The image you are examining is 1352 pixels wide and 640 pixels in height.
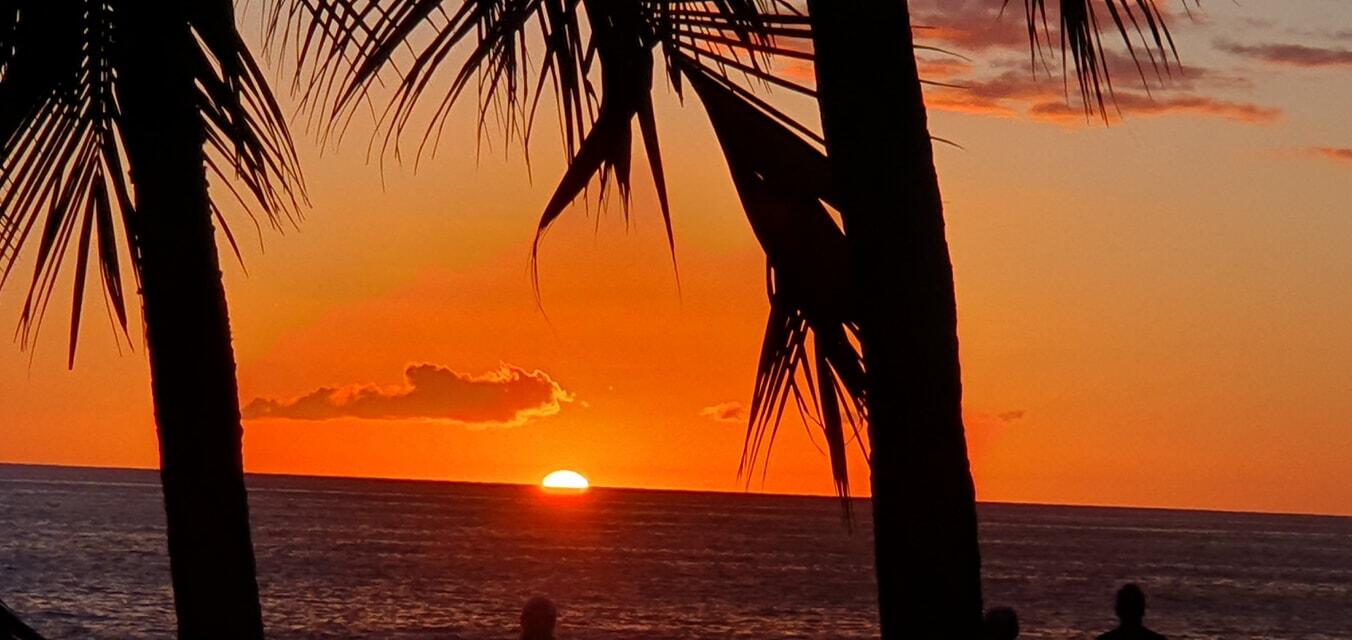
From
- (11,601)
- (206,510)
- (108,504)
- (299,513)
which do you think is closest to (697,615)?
(11,601)

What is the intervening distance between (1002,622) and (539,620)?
1604mm

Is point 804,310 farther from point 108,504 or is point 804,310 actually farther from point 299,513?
point 108,504

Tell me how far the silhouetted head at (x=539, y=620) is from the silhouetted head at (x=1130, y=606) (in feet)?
9.93

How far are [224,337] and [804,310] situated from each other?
1768 millimetres

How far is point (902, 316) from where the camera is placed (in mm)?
3734

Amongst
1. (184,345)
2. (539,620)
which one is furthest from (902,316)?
(539,620)

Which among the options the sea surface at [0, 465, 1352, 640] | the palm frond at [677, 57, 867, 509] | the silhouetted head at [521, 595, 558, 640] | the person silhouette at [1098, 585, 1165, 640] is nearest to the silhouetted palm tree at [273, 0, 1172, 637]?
the palm frond at [677, 57, 867, 509]

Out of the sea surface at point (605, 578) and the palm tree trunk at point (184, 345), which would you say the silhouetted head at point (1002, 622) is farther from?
the sea surface at point (605, 578)

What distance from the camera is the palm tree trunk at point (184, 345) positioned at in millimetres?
4883

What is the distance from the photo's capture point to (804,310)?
3.92 meters

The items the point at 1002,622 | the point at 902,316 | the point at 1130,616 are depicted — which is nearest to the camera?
the point at 902,316

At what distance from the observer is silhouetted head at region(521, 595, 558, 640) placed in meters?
6.20

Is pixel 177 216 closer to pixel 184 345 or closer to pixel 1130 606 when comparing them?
pixel 184 345

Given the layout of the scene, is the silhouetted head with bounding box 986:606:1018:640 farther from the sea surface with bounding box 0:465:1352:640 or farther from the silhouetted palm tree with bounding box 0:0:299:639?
the sea surface with bounding box 0:465:1352:640
